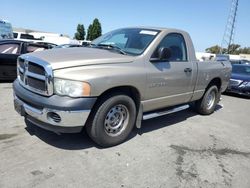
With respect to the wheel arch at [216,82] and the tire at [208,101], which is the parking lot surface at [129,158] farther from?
the wheel arch at [216,82]

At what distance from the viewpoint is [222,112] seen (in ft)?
25.7

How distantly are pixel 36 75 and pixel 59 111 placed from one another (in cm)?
70

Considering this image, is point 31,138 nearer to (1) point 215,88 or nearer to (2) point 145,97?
(2) point 145,97

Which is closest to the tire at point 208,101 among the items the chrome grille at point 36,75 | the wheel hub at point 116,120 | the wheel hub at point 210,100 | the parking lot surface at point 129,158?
the wheel hub at point 210,100

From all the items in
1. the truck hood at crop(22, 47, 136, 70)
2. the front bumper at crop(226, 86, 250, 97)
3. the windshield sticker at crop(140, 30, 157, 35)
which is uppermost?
the windshield sticker at crop(140, 30, 157, 35)

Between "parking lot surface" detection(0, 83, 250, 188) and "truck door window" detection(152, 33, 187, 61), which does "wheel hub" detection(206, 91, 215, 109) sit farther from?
"truck door window" detection(152, 33, 187, 61)

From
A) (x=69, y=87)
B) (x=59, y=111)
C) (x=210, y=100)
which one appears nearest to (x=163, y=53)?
(x=69, y=87)

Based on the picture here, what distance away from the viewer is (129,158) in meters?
4.07

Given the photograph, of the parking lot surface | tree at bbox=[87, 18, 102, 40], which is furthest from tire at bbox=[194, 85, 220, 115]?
tree at bbox=[87, 18, 102, 40]

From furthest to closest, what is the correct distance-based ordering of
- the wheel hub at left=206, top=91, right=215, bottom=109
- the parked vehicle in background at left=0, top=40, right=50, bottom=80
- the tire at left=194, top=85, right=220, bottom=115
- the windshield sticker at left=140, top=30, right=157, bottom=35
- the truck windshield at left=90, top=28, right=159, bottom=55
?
1. the parked vehicle in background at left=0, top=40, right=50, bottom=80
2. the wheel hub at left=206, top=91, right=215, bottom=109
3. the tire at left=194, top=85, right=220, bottom=115
4. the windshield sticker at left=140, top=30, right=157, bottom=35
5. the truck windshield at left=90, top=28, right=159, bottom=55

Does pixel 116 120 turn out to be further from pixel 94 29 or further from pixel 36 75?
pixel 94 29

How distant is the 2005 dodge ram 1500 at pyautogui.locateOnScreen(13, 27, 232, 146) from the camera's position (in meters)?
3.69

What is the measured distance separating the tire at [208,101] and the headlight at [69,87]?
3.97m

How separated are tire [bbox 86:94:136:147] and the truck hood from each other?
1.88 feet
